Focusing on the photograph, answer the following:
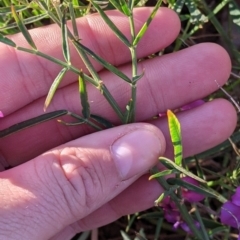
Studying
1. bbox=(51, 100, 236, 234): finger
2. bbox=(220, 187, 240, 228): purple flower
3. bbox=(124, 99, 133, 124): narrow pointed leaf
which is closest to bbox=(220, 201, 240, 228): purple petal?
bbox=(220, 187, 240, 228): purple flower

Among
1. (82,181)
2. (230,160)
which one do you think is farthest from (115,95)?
(230,160)

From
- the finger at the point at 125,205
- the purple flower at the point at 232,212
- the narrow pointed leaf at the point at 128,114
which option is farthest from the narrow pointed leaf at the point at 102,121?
the purple flower at the point at 232,212

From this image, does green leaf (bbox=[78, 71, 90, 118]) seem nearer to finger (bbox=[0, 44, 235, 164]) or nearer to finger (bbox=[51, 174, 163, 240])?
finger (bbox=[0, 44, 235, 164])

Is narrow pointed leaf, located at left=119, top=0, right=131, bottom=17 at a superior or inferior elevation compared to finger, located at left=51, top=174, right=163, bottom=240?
superior

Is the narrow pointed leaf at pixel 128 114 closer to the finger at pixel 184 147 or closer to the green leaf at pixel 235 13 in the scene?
the finger at pixel 184 147

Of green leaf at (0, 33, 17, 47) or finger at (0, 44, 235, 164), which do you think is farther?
finger at (0, 44, 235, 164)

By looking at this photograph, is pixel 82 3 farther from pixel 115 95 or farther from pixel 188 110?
pixel 188 110
